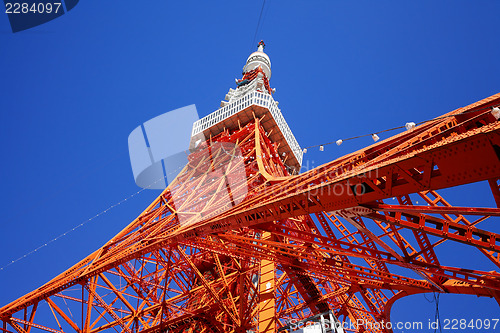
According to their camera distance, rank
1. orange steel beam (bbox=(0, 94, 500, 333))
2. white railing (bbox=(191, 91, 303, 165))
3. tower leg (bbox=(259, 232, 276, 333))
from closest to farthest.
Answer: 1. orange steel beam (bbox=(0, 94, 500, 333))
2. tower leg (bbox=(259, 232, 276, 333))
3. white railing (bbox=(191, 91, 303, 165))

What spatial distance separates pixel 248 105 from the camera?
22375 mm

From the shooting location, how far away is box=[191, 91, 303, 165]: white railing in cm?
2259

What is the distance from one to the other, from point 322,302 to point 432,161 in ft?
41.8

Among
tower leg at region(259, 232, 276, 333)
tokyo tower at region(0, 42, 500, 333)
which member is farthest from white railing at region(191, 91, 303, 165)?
tower leg at region(259, 232, 276, 333)

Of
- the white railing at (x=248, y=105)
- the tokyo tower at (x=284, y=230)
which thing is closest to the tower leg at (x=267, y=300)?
the tokyo tower at (x=284, y=230)

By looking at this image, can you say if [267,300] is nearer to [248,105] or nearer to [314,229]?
[314,229]

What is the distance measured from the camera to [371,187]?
6.40 meters

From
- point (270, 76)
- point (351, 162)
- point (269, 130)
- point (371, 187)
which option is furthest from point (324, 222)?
point (270, 76)

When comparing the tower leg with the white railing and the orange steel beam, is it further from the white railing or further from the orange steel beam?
the white railing

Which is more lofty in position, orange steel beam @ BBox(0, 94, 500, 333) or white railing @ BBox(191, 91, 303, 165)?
white railing @ BBox(191, 91, 303, 165)

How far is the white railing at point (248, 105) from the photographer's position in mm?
22591

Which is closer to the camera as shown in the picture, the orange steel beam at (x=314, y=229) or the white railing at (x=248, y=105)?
the orange steel beam at (x=314, y=229)

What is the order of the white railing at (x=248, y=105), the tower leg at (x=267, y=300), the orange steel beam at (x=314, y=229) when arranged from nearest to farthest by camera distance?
1. the orange steel beam at (x=314, y=229)
2. the tower leg at (x=267, y=300)
3. the white railing at (x=248, y=105)

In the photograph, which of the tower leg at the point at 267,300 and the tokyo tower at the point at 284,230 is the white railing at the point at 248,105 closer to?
the tokyo tower at the point at 284,230
